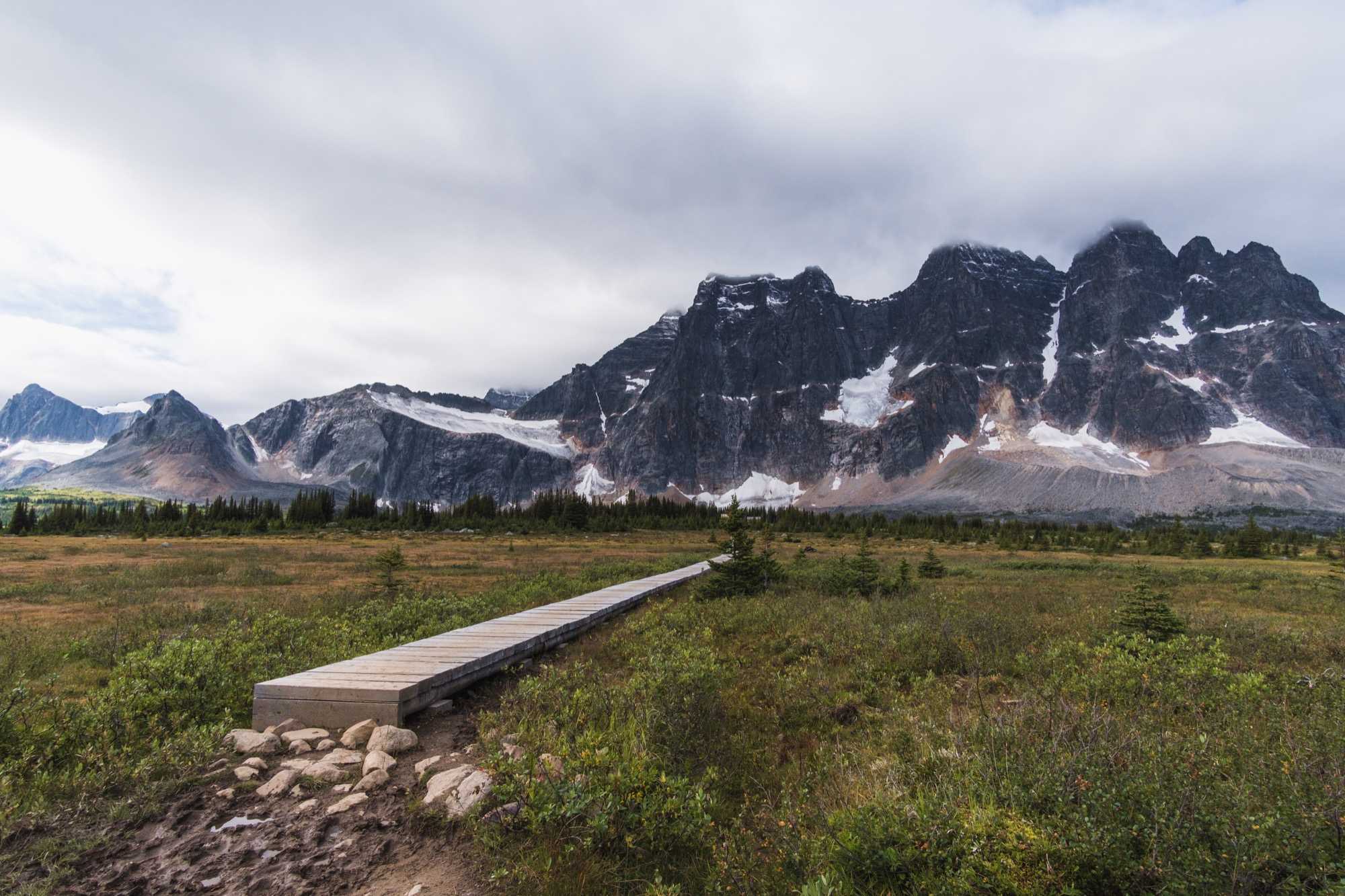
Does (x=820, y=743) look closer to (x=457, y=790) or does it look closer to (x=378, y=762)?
(x=457, y=790)

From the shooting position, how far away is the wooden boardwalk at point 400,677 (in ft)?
20.8

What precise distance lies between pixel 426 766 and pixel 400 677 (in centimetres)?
187

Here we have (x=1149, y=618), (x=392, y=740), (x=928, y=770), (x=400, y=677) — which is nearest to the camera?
(x=928, y=770)

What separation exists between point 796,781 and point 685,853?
5.18ft

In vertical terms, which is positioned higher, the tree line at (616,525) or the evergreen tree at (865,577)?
the evergreen tree at (865,577)

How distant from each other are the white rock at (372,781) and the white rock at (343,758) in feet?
1.21

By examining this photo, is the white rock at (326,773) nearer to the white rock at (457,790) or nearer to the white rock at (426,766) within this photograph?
the white rock at (426,766)

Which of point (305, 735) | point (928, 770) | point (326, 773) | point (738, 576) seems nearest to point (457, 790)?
point (326, 773)

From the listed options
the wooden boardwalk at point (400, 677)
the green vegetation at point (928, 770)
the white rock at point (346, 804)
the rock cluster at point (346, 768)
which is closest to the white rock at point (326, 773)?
the rock cluster at point (346, 768)

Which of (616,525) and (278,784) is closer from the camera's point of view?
(278,784)

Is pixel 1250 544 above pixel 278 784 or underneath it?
underneath

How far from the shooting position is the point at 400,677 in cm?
695

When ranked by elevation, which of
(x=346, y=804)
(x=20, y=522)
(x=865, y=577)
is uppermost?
(x=346, y=804)

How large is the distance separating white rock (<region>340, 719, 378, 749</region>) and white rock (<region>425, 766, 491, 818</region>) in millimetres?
1331
